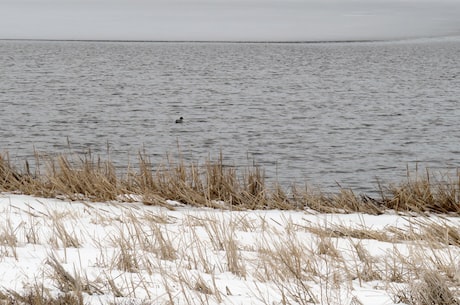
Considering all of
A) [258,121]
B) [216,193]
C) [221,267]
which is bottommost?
[258,121]

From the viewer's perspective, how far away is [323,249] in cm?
638

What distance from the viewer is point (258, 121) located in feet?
90.0

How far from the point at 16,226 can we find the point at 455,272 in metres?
4.14

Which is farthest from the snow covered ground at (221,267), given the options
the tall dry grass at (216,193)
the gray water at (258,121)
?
the gray water at (258,121)

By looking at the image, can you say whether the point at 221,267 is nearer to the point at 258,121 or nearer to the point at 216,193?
the point at 216,193

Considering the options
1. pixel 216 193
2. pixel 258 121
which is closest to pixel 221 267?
pixel 216 193

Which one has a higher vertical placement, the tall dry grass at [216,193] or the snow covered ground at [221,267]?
the snow covered ground at [221,267]

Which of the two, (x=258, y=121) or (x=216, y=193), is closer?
(x=216, y=193)

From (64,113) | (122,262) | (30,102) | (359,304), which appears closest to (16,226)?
(122,262)

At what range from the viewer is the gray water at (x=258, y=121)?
18812 mm

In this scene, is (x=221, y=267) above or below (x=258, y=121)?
above

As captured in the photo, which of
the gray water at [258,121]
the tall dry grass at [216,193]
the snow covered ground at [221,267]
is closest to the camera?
the snow covered ground at [221,267]

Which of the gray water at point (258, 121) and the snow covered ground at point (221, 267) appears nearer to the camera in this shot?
the snow covered ground at point (221, 267)

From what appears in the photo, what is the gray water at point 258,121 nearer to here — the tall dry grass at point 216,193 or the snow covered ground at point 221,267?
the tall dry grass at point 216,193
